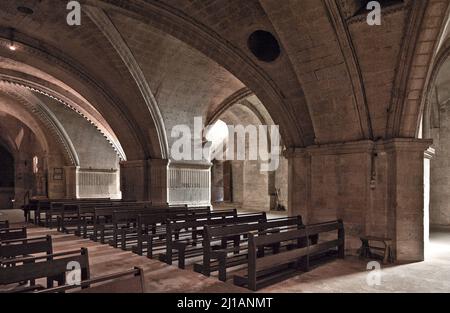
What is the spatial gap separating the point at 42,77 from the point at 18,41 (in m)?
4.25

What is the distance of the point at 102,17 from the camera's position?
9516mm

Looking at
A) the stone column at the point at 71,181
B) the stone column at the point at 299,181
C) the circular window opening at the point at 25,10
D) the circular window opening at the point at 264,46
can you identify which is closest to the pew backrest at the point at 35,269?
the stone column at the point at 299,181

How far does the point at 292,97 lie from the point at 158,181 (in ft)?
21.5

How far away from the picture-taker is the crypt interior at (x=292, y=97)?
21.1 ft

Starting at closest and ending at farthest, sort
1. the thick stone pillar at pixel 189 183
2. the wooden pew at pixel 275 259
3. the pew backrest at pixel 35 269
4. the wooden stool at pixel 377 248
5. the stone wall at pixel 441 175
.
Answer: the pew backrest at pixel 35 269 → the wooden pew at pixel 275 259 → the wooden stool at pixel 377 248 → the stone wall at pixel 441 175 → the thick stone pillar at pixel 189 183

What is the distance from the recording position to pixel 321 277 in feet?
18.1

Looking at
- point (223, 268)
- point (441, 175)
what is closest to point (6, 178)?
point (223, 268)

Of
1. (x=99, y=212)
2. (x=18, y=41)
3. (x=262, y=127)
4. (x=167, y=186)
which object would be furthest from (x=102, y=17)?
(x=262, y=127)

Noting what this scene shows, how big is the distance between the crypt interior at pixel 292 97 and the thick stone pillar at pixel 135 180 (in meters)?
0.07

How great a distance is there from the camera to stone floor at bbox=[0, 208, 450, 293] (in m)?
4.92

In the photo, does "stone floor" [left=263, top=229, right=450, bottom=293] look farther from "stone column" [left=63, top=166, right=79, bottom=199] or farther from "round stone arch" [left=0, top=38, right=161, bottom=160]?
"stone column" [left=63, top=166, right=79, bottom=199]

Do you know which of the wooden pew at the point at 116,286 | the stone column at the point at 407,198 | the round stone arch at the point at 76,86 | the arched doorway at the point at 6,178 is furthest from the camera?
the arched doorway at the point at 6,178

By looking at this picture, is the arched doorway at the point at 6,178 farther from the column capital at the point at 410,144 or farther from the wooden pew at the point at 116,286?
the wooden pew at the point at 116,286

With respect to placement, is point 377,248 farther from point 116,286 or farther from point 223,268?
point 116,286
